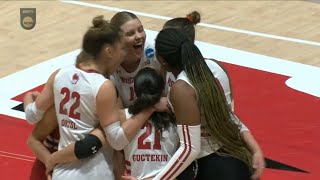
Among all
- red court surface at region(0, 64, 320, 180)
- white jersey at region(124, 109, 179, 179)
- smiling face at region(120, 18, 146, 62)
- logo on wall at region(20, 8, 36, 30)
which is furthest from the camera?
logo on wall at region(20, 8, 36, 30)

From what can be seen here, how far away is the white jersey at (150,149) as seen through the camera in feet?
13.1

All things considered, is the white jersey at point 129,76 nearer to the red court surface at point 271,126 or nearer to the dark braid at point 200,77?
the dark braid at point 200,77

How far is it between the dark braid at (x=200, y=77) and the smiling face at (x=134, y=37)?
77cm

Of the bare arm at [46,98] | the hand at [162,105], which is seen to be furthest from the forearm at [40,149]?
the hand at [162,105]

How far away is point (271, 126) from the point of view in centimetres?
646

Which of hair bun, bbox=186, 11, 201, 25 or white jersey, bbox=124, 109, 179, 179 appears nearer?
white jersey, bbox=124, 109, 179, 179

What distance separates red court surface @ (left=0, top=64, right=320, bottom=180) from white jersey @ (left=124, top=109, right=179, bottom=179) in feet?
5.72

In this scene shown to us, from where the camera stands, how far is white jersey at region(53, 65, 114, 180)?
12.5 ft

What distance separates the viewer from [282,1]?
1005 centimetres

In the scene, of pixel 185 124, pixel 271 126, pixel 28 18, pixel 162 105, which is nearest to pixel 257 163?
pixel 185 124

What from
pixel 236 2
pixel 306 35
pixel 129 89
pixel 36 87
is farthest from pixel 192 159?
pixel 236 2

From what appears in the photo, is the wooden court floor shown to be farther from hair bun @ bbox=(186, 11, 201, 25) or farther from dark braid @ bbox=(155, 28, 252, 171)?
dark braid @ bbox=(155, 28, 252, 171)

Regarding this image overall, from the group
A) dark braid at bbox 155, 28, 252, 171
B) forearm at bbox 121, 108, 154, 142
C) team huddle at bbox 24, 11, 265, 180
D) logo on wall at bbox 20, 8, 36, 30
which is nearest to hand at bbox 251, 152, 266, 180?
team huddle at bbox 24, 11, 265, 180

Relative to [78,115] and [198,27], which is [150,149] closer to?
[78,115]
